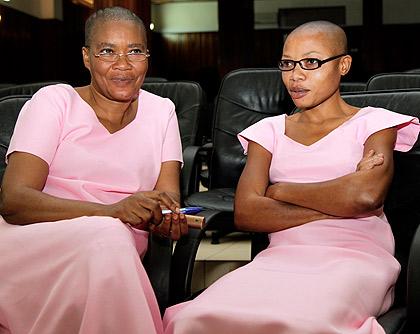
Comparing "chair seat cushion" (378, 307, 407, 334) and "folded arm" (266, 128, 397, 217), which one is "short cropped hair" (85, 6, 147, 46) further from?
"chair seat cushion" (378, 307, 407, 334)

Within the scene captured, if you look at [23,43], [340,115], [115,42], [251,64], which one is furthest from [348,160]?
[23,43]

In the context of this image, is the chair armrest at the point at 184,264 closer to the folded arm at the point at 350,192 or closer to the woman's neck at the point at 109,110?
the folded arm at the point at 350,192

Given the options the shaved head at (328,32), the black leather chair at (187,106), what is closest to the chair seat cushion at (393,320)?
the shaved head at (328,32)

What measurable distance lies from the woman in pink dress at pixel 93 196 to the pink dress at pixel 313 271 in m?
0.19

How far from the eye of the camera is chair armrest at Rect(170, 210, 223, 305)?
1.85 meters

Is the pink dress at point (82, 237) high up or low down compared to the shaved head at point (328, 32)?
down

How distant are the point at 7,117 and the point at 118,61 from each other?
2.31 ft

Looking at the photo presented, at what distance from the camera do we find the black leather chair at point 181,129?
1.85 meters

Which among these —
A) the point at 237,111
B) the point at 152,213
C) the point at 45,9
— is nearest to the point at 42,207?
the point at 152,213

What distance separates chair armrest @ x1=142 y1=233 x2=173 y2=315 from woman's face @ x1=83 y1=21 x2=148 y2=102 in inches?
18.0

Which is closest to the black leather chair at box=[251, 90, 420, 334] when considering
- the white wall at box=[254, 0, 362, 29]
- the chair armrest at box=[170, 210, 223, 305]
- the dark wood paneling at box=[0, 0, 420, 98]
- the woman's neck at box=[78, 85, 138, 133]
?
the chair armrest at box=[170, 210, 223, 305]

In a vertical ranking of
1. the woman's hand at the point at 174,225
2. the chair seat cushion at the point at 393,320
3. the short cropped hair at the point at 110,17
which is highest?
the short cropped hair at the point at 110,17

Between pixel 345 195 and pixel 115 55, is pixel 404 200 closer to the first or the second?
pixel 345 195

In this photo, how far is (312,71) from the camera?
204 cm
